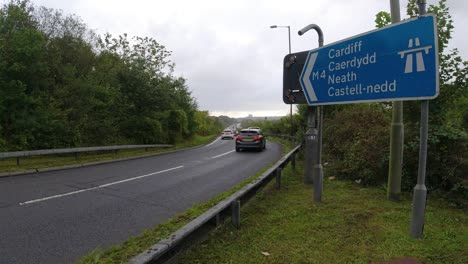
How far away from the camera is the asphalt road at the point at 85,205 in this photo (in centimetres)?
502

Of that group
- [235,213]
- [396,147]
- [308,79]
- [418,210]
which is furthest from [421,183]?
[308,79]

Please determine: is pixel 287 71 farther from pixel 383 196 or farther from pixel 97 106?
pixel 97 106

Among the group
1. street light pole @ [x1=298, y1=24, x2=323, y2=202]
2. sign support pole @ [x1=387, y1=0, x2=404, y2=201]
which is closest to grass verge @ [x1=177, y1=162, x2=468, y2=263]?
sign support pole @ [x1=387, y1=0, x2=404, y2=201]

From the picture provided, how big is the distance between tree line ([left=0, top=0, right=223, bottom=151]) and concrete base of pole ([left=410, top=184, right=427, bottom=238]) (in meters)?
16.4

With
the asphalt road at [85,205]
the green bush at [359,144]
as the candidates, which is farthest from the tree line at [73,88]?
the green bush at [359,144]

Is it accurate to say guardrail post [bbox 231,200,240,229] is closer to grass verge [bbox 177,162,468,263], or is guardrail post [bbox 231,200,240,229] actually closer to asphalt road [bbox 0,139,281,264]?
grass verge [bbox 177,162,468,263]

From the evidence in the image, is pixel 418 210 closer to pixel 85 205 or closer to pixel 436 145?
pixel 436 145

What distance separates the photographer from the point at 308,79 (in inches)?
261

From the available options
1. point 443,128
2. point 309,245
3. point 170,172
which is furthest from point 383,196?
point 170,172

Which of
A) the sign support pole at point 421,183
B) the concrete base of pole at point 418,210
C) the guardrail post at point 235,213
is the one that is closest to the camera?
the sign support pole at point 421,183

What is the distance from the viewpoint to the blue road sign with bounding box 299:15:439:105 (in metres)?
4.52

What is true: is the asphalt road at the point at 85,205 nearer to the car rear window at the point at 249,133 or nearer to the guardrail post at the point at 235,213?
the guardrail post at the point at 235,213

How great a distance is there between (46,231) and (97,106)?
1823cm

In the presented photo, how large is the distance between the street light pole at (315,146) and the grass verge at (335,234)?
0.42m
